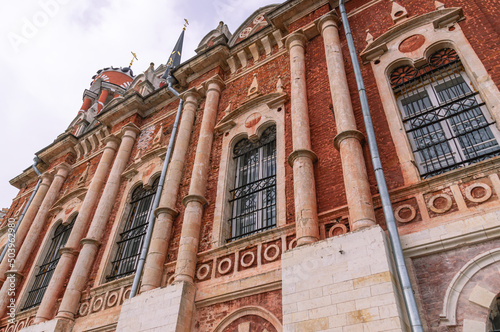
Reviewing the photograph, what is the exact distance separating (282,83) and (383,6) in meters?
3.06

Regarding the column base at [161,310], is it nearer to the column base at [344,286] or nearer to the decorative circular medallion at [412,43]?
the column base at [344,286]

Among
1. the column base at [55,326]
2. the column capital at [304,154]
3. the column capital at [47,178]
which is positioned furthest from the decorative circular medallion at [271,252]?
the column capital at [47,178]

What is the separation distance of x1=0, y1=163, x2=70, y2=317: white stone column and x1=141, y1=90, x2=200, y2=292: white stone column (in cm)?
640

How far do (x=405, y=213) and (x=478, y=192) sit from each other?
1056mm

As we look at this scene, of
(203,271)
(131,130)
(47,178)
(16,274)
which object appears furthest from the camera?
(47,178)

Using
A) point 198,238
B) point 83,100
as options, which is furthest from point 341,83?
point 83,100

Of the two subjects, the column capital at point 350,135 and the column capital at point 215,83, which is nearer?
the column capital at point 350,135

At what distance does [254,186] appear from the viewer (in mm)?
9055

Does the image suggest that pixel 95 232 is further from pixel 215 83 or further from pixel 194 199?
pixel 215 83

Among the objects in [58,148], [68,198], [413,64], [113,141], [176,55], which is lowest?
[413,64]

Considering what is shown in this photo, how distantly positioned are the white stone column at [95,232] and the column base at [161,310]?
2.67 m

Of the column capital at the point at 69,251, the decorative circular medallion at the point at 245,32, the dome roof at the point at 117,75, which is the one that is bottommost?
the column capital at the point at 69,251

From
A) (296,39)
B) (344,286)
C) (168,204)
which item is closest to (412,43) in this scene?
(296,39)

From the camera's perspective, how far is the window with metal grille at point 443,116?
6.68 m
